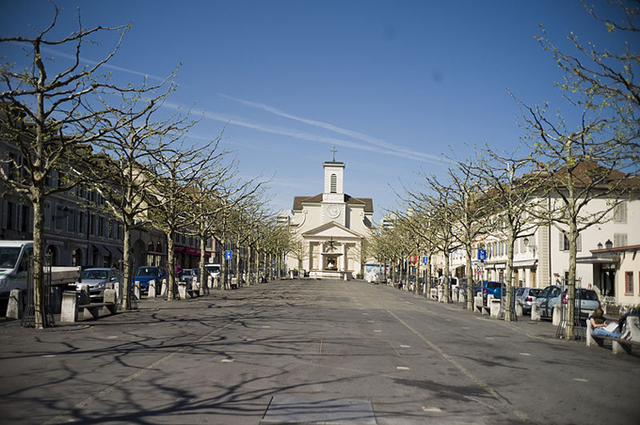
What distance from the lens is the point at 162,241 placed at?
A: 8481cm

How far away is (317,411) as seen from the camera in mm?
8227

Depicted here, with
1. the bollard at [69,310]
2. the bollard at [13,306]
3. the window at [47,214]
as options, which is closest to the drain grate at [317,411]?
the bollard at [69,310]

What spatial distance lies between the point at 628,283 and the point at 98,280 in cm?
3006

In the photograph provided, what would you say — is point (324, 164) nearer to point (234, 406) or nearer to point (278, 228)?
point (278, 228)

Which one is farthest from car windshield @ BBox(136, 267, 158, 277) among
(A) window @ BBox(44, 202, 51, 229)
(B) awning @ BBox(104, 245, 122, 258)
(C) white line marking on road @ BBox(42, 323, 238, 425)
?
(C) white line marking on road @ BBox(42, 323, 238, 425)

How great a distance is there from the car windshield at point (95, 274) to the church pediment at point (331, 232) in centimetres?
10084

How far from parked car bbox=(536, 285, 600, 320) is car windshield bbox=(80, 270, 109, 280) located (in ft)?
68.8

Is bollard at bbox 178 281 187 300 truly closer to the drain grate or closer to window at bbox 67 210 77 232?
window at bbox 67 210 77 232

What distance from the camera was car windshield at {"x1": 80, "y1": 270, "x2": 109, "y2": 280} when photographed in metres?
32.3

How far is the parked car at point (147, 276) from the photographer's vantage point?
40531mm

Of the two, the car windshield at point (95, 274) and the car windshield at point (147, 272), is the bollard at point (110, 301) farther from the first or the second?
the car windshield at point (147, 272)

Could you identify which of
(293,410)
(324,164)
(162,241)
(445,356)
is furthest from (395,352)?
(324,164)

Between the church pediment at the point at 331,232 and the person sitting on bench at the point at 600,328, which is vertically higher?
the church pediment at the point at 331,232

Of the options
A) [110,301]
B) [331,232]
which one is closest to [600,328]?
[110,301]
